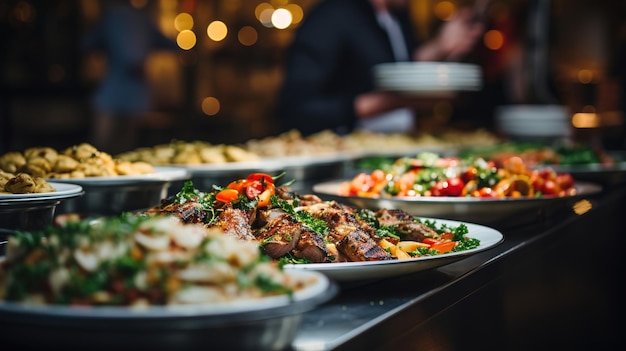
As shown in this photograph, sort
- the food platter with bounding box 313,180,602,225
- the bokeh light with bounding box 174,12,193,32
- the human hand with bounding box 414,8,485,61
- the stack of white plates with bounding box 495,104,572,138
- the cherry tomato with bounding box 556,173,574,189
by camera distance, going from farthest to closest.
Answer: the bokeh light with bounding box 174,12,193,32 → the human hand with bounding box 414,8,485,61 → the stack of white plates with bounding box 495,104,572,138 → the cherry tomato with bounding box 556,173,574,189 → the food platter with bounding box 313,180,602,225

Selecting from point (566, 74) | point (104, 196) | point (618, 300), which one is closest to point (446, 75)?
point (618, 300)

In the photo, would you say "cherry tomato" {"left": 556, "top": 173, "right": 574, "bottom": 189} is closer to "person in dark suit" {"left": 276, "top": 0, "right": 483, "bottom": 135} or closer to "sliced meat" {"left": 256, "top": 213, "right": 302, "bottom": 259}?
"sliced meat" {"left": 256, "top": 213, "right": 302, "bottom": 259}

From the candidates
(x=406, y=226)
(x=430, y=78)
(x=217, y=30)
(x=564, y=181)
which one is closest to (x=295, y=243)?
(x=406, y=226)

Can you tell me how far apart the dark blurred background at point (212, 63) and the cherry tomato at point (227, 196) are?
614 cm

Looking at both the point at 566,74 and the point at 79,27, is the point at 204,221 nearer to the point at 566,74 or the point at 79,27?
the point at 79,27

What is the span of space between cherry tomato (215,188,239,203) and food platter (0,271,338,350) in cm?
77

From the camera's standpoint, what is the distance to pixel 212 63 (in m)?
10.7

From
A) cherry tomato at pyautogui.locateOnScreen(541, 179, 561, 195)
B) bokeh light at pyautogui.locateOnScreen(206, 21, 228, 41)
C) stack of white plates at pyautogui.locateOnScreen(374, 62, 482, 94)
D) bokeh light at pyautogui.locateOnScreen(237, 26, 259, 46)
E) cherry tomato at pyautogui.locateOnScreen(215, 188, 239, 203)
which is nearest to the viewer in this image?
cherry tomato at pyautogui.locateOnScreen(215, 188, 239, 203)

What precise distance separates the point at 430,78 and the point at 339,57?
158cm

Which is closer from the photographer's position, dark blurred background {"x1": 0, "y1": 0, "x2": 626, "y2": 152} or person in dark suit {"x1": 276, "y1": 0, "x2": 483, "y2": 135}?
person in dark suit {"x1": 276, "y1": 0, "x2": 483, "y2": 135}

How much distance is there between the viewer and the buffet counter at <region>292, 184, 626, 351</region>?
1.39 metres

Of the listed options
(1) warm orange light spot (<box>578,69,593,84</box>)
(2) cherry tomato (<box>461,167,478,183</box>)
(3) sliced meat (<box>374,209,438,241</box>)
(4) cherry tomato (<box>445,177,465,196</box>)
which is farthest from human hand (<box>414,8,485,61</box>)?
(1) warm orange light spot (<box>578,69,593,84</box>)

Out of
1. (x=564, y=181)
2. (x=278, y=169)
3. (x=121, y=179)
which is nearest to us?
(x=121, y=179)

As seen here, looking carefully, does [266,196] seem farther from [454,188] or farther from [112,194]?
[454,188]
